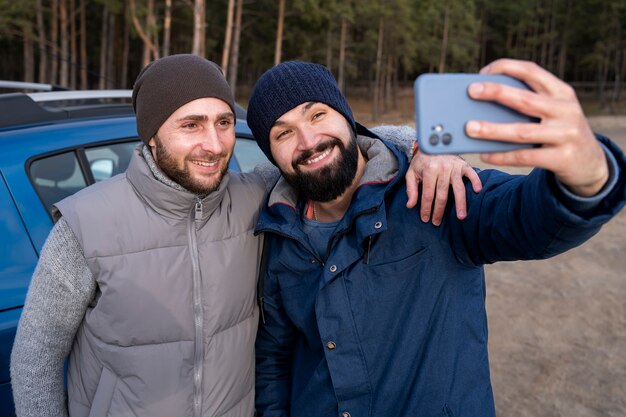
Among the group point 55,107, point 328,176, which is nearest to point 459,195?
point 328,176

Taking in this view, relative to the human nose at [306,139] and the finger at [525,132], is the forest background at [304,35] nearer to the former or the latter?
the human nose at [306,139]

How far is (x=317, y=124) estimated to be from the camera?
2117 mm

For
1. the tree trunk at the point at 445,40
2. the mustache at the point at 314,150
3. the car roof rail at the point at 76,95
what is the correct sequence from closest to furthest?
the mustache at the point at 314,150, the car roof rail at the point at 76,95, the tree trunk at the point at 445,40

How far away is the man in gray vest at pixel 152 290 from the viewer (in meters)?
1.83

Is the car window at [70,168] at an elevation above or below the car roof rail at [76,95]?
below

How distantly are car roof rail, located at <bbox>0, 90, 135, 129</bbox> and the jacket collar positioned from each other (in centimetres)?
110

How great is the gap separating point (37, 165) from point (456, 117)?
218 cm

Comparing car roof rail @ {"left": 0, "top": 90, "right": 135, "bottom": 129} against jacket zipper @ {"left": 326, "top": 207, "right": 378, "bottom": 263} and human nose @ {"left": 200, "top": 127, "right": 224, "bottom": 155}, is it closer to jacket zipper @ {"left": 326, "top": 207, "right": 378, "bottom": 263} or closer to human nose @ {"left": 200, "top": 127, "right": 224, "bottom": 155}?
human nose @ {"left": 200, "top": 127, "right": 224, "bottom": 155}

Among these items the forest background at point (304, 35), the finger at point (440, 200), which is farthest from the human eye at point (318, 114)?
the forest background at point (304, 35)

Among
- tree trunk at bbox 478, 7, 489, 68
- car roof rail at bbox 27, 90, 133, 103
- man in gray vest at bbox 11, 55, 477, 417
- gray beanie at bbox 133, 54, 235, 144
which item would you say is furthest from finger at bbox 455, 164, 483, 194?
tree trunk at bbox 478, 7, 489, 68

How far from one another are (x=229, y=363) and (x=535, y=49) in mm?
55509

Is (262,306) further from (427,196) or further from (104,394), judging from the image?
(427,196)

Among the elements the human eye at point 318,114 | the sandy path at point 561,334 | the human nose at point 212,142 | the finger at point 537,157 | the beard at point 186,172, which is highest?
the finger at point 537,157

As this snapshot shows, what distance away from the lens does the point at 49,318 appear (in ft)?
6.04
